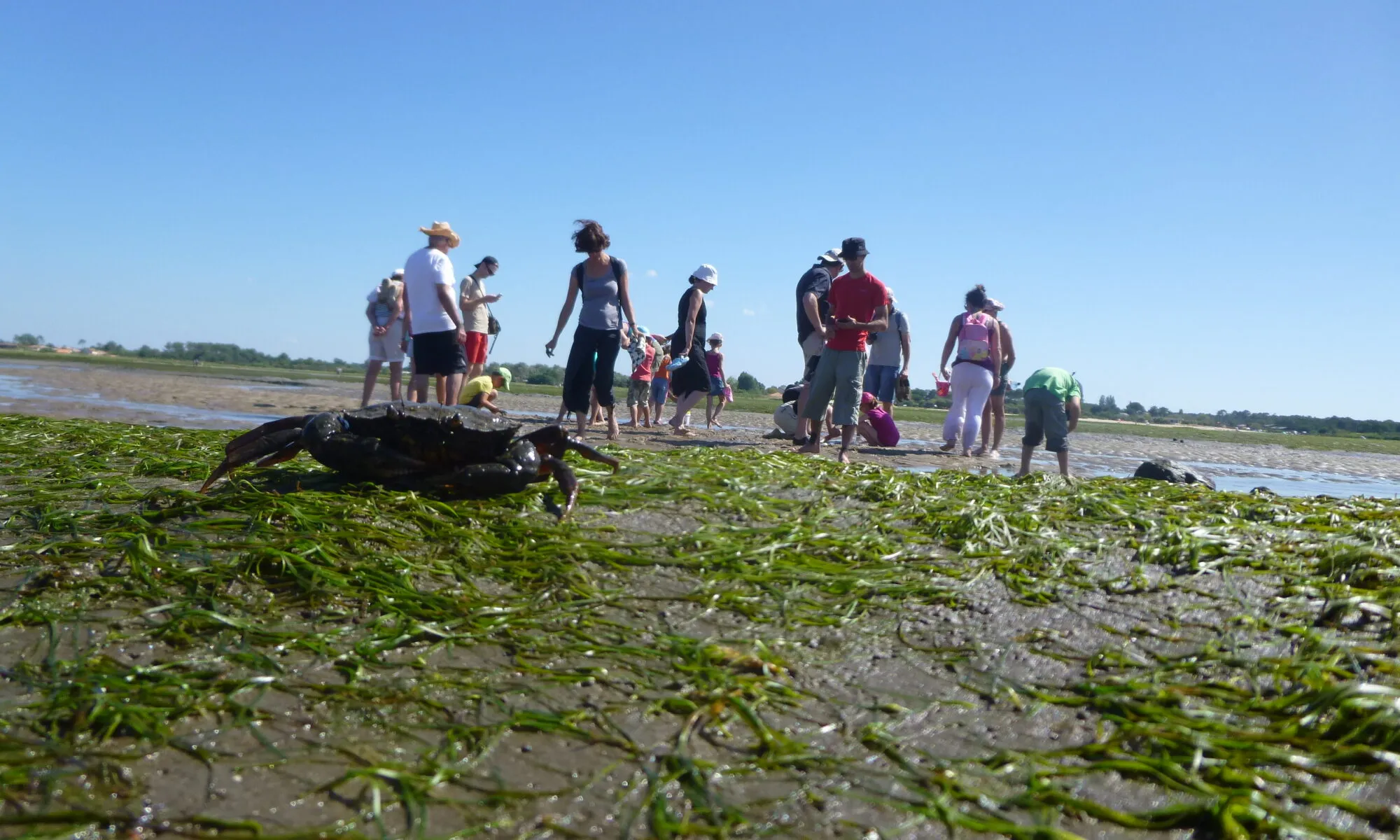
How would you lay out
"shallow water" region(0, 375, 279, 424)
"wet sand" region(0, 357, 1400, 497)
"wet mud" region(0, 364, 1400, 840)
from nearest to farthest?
"wet mud" region(0, 364, 1400, 840) < "wet sand" region(0, 357, 1400, 497) < "shallow water" region(0, 375, 279, 424)

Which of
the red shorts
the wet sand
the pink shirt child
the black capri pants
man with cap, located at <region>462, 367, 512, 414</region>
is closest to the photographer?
the black capri pants

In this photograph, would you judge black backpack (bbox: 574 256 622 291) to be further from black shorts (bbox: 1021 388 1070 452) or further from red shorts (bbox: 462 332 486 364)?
black shorts (bbox: 1021 388 1070 452)

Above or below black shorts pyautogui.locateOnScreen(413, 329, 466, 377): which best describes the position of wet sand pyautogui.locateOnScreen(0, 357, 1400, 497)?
below

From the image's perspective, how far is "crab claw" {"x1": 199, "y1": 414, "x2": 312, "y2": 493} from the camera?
475 cm

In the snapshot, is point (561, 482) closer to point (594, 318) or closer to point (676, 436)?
point (594, 318)

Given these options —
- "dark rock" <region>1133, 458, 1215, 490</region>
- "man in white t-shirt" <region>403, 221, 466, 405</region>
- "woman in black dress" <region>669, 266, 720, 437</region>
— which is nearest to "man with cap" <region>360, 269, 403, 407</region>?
"man in white t-shirt" <region>403, 221, 466, 405</region>

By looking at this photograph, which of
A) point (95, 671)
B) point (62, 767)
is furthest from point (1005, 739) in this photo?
point (95, 671)

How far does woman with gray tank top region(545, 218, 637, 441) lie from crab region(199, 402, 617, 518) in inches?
192

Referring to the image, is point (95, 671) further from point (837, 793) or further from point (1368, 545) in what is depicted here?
point (1368, 545)

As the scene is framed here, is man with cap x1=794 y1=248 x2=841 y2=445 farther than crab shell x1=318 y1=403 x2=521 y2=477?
Yes

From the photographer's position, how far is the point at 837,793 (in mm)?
2453

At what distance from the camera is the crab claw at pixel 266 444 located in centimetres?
475

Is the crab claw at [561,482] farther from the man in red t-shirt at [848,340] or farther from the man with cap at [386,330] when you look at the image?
the man with cap at [386,330]

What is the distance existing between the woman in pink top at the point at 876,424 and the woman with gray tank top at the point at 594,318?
4032 mm
